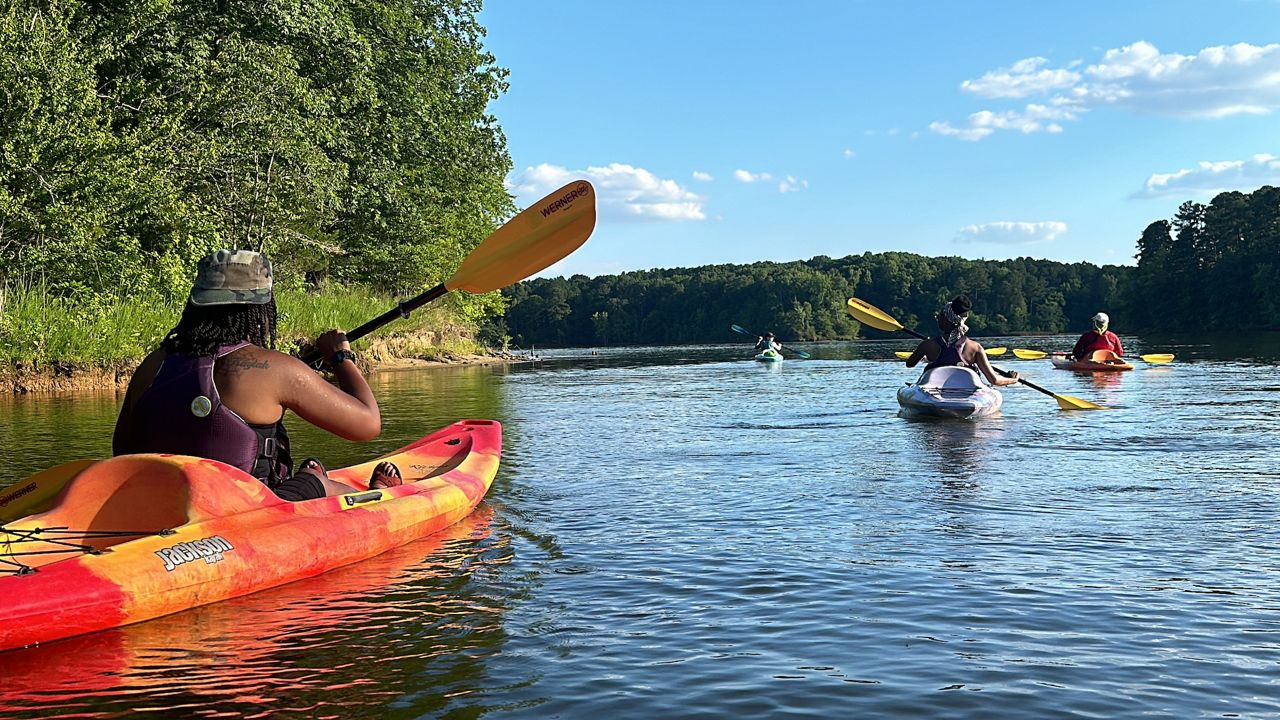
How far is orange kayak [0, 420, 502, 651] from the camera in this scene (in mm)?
4426

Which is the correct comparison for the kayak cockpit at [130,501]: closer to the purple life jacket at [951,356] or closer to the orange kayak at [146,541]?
the orange kayak at [146,541]

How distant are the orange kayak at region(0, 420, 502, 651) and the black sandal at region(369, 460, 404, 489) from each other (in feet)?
4.19

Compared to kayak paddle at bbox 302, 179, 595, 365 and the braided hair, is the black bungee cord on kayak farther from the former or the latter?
kayak paddle at bbox 302, 179, 595, 365

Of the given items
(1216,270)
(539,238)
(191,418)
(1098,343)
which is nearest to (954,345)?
(539,238)

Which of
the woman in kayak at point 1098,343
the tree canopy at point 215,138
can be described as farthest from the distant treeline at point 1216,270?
the tree canopy at point 215,138

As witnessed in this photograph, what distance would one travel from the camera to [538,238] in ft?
27.6

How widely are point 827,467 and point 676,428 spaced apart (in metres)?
4.29

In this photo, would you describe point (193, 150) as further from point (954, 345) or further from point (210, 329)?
point (210, 329)

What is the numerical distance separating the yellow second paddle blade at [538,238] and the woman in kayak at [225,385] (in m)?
3.27

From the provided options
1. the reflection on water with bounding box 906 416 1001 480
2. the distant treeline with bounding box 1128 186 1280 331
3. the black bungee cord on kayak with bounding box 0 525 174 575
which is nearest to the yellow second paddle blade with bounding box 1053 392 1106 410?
the reflection on water with bounding box 906 416 1001 480

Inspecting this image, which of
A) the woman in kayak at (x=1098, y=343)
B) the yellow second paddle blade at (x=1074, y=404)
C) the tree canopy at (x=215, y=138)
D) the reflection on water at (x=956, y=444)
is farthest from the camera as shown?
the woman in kayak at (x=1098, y=343)

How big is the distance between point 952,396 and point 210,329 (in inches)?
404

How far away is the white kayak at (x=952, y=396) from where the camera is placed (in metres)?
13.2

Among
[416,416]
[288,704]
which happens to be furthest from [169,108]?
[288,704]
